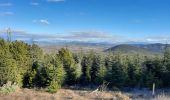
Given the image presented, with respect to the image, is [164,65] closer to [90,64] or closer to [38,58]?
[90,64]

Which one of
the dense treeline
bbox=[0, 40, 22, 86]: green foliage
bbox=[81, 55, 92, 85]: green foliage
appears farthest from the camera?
bbox=[81, 55, 92, 85]: green foliage

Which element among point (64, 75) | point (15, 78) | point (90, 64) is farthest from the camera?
point (90, 64)

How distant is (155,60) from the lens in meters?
69.9

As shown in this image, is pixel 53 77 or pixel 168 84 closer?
pixel 53 77

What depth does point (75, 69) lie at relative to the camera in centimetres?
6931

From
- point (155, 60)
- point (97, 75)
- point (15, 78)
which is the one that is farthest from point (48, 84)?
point (155, 60)

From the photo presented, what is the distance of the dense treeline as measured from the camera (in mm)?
61781

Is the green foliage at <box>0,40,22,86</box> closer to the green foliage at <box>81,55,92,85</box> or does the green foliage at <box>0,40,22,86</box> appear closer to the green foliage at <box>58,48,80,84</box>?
the green foliage at <box>58,48,80,84</box>

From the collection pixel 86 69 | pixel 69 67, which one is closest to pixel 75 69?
pixel 69 67

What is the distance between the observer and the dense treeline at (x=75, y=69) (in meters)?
61.8

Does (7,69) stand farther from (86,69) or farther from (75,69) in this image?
(86,69)

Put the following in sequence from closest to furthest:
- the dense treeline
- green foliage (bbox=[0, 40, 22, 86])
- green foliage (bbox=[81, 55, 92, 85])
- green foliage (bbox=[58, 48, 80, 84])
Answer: green foliage (bbox=[0, 40, 22, 86]), the dense treeline, green foliage (bbox=[58, 48, 80, 84]), green foliage (bbox=[81, 55, 92, 85])

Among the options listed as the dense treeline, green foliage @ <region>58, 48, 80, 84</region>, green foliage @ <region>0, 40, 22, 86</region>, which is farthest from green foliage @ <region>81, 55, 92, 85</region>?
green foliage @ <region>0, 40, 22, 86</region>

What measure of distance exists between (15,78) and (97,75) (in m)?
18.3
